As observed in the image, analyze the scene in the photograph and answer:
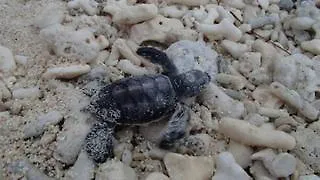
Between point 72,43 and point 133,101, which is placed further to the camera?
point 72,43

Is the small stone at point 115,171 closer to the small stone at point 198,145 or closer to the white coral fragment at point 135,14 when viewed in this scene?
the small stone at point 198,145

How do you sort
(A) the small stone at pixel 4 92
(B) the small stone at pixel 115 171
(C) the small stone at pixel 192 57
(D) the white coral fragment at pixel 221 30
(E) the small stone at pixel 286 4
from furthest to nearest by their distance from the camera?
(E) the small stone at pixel 286 4 < (D) the white coral fragment at pixel 221 30 < (C) the small stone at pixel 192 57 < (A) the small stone at pixel 4 92 < (B) the small stone at pixel 115 171

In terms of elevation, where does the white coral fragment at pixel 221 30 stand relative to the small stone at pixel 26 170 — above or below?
above

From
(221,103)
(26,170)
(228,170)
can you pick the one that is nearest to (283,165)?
(228,170)

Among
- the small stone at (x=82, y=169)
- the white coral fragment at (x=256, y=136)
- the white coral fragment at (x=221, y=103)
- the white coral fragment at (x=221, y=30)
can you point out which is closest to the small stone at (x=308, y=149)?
the white coral fragment at (x=256, y=136)

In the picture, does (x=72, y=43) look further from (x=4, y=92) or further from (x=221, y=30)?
(x=221, y=30)

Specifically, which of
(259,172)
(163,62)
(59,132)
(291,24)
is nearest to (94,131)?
(59,132)
